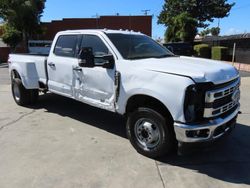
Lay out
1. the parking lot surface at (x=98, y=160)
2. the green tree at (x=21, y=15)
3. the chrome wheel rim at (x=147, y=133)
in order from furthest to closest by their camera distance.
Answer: the green tree at (x=21, y=15)
the chrome wheel rim at (x=147, y=133)
the parking lot surface at (x=98, y=160)

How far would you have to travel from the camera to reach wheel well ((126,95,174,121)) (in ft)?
16.3

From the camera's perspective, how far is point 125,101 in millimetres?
5422

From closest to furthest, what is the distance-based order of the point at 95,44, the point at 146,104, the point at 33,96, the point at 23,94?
the point at 146,104 → the point at 95,44 → the point at 23,94 → the point at 33,96

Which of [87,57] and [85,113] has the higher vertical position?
[87,57]

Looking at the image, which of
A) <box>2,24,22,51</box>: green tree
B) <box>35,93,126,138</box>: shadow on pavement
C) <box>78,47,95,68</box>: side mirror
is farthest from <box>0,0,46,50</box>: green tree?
<box>78,47,95,68</box>: side mirror

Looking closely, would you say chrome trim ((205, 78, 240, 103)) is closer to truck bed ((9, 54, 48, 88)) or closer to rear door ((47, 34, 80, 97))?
rear door ((47, 34, 80, 97))

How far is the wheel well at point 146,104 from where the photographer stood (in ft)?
16.3

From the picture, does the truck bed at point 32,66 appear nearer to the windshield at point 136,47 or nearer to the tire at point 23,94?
the tire at point 23,94

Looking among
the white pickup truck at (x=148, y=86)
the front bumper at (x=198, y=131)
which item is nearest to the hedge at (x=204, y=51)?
the white pickup truck at (x=148, y=86)

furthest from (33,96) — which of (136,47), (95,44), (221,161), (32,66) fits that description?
(221,161)

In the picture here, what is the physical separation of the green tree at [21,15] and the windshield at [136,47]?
1359 inches

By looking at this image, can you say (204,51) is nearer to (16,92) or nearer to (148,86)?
(16,92)

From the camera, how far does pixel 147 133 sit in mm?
5172

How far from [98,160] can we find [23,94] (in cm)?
438
